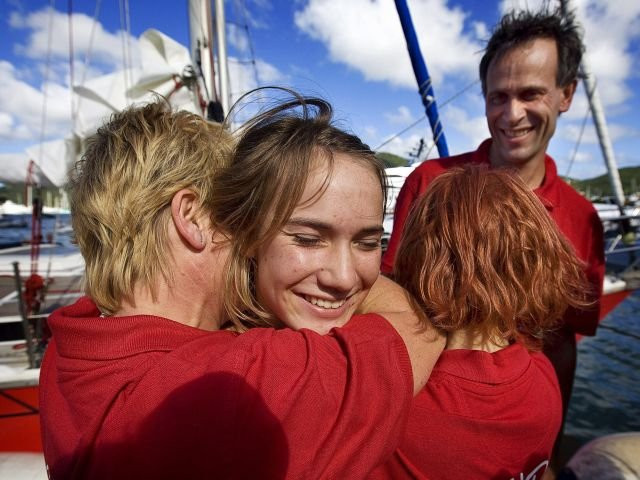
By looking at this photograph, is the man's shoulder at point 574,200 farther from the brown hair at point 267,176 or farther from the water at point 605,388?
the water at point 605,388

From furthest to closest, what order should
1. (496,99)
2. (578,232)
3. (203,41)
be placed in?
1. (203,41)
2. (496,99)
3. (578,232)

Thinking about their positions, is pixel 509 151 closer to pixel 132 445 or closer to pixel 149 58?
pixel 132 445

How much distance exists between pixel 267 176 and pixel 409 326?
65 centimetres

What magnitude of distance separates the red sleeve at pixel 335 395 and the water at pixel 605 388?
559 cm

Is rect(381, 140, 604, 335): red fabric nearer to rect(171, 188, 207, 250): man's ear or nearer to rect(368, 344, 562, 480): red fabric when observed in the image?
rect(368, 344, 562, 480): red fabric

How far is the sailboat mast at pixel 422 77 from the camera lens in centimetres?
707

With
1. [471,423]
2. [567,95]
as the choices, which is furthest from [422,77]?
[471,423]

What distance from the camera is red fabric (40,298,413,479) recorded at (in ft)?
2.95

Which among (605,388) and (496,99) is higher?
(496,99)

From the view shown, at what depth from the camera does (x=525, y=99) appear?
2.57 metres

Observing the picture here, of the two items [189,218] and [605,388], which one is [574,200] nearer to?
[189,218]

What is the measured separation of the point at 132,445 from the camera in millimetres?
913

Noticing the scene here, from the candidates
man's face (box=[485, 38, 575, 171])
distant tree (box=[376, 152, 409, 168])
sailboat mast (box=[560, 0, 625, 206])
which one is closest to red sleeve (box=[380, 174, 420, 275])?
distant tree (box=[376, 152, 409, 168])

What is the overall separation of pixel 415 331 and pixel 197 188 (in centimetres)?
83
